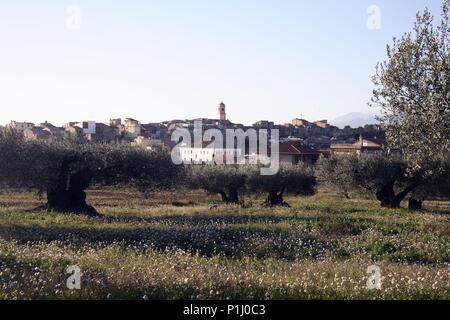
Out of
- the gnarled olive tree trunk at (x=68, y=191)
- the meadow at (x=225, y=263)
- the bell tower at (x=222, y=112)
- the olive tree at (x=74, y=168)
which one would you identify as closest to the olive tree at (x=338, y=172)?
the olive tree at (x=74, y=168)

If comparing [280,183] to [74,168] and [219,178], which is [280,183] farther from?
[74,168]

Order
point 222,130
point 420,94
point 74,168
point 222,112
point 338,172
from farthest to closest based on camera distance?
1. point 222,112
2. point 222,130
3. point 338,172
4. point 74,168
5. point 420,94

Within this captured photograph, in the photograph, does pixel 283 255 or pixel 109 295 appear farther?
pixel 283 255

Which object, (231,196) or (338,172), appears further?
(231,196)

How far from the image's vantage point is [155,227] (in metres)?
19.4

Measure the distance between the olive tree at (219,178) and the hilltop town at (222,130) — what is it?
3802 mm

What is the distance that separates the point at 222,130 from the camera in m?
90.4

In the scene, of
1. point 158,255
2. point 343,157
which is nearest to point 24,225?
point 158,255

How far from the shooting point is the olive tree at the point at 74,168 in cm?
2806

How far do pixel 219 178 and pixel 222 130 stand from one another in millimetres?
48521

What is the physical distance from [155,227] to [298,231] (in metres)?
5.13

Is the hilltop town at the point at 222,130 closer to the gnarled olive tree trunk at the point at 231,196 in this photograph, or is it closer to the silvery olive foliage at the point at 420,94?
the gnarled olive tree trunk at the point at 231,196

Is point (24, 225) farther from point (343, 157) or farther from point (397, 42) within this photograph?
point (343, 157)

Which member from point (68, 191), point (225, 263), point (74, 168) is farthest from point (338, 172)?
point (225, 263)
